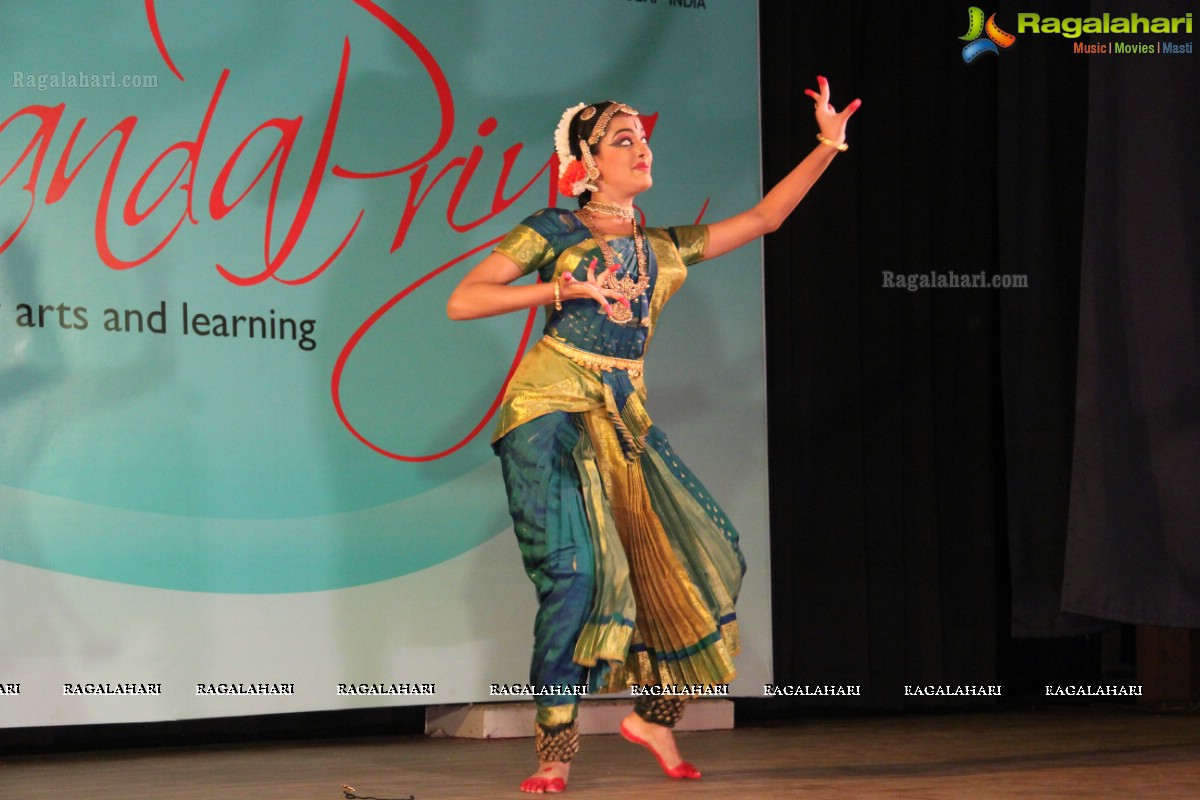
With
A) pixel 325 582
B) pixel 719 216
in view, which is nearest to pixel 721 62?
pixel 719 216

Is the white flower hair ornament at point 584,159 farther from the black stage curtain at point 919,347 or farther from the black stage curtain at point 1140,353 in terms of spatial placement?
the black stage curtain at point 1140,353

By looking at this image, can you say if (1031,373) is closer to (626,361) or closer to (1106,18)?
(1106,18)

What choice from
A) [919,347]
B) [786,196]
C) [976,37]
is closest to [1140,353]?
[919,347]

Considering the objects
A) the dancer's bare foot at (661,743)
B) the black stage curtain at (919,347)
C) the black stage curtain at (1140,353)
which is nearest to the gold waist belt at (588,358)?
the dancer's bare foot at (661,743)

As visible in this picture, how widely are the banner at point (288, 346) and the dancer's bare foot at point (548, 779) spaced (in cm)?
104

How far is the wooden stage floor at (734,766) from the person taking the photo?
300cm

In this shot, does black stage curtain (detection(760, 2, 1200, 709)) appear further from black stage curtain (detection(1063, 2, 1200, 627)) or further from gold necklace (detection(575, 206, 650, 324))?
gold necklace (detection(575, 206, 650, 324))

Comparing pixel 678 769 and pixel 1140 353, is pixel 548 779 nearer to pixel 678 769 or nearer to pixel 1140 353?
pixel 678 769

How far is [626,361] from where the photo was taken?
10.5 ft

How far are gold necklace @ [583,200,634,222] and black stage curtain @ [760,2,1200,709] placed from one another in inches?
62.9

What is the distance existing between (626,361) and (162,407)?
4.37ft

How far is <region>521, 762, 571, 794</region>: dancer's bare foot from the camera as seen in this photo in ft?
9.86

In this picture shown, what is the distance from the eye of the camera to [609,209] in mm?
3232

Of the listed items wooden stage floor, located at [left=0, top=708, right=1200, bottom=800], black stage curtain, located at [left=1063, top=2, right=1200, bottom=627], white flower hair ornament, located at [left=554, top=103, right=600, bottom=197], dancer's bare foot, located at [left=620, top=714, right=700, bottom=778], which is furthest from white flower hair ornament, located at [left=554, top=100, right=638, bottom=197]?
black stage curtain, located at [left=1063, top=2, right=1200, bottom=627]
